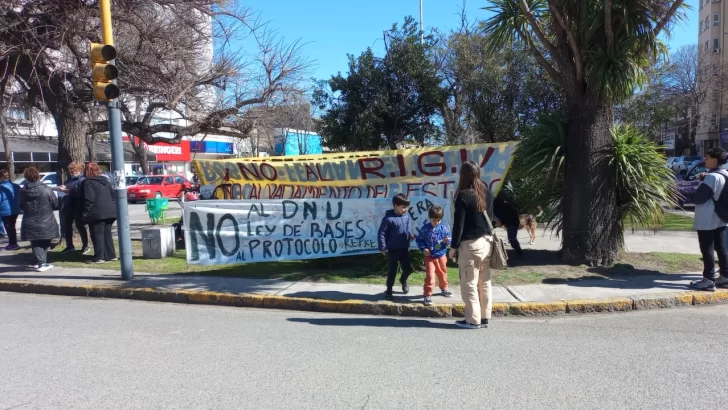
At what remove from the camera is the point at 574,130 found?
8.31m

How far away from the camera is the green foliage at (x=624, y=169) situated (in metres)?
8.03

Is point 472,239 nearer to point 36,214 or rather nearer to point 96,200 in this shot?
point 96,200

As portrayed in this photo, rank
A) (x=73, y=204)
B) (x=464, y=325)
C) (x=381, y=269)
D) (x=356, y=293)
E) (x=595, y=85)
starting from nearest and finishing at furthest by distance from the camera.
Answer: (x=464, y=325)
(x=356, y=293)
(x=595, y=85)
(x=381, y=269)
(x=73, y=204)

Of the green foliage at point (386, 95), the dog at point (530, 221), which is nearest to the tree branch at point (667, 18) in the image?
the dog at point (530, 221)

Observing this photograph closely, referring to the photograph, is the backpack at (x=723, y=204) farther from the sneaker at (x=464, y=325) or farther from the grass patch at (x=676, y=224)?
the grass patch at (x=676, y=224)

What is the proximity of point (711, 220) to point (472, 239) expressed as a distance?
3587 millimetres

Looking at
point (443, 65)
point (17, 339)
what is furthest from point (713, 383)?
point (443, 65)

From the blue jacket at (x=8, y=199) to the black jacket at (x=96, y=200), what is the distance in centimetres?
285

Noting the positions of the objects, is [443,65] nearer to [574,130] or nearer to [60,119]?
[574,130]

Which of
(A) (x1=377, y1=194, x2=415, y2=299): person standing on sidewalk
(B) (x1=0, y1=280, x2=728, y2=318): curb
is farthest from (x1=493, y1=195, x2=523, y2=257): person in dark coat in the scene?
(A) (x1=377, y1=194, x2=415, y2=299): person standing on sidewalk

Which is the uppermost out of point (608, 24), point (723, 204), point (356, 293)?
point (608, 24)

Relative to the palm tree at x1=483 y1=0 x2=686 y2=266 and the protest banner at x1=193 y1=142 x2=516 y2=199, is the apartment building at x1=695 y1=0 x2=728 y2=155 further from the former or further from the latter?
the protest banner at x1=193 y1=142 x2=516 y2=199

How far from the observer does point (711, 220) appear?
6.69 meters

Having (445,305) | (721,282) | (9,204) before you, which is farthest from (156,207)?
(721,282)
